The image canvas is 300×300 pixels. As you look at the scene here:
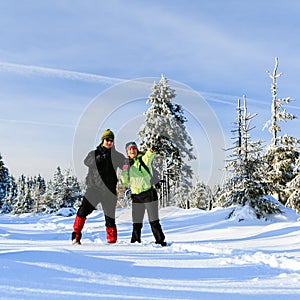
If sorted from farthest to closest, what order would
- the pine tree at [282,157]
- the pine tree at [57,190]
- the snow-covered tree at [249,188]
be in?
the pine tree at [57,190] < the pine tree at [282,157] < the snow-covered tree at [249,188]

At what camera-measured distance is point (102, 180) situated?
6.96 m

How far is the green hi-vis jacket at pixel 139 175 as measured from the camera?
706 cm

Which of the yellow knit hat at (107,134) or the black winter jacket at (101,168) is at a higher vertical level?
the yellow knit hat at (107,134)

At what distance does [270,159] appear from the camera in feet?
75.0

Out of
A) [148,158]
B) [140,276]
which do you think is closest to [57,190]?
[148,158]

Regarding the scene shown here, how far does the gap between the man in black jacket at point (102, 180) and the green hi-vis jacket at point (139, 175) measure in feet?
0.85

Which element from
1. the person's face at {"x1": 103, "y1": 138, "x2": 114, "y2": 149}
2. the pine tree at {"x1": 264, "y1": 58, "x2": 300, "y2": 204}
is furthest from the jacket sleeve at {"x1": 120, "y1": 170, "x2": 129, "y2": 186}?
the pine tree at {"x1": 264, "y1": 58, "x2": 300, "y2": 204}

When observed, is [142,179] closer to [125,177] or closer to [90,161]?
[125,177]

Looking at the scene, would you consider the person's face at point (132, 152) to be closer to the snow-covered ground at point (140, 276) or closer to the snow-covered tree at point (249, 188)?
the snow-covered ground at point (140, 276)

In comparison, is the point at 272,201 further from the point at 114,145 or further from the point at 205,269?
the point at 205,269

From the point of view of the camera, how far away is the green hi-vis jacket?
278 inches

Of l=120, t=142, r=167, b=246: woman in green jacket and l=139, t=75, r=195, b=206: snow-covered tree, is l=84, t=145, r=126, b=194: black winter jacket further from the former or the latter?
l=139, t=75, r=195, b=206: snow-covered tree

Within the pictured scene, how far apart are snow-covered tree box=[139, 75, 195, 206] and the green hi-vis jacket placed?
16.9m

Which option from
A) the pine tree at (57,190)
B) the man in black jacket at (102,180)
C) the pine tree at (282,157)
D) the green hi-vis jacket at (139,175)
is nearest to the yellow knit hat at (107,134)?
the man in black jacket at (102,180)
